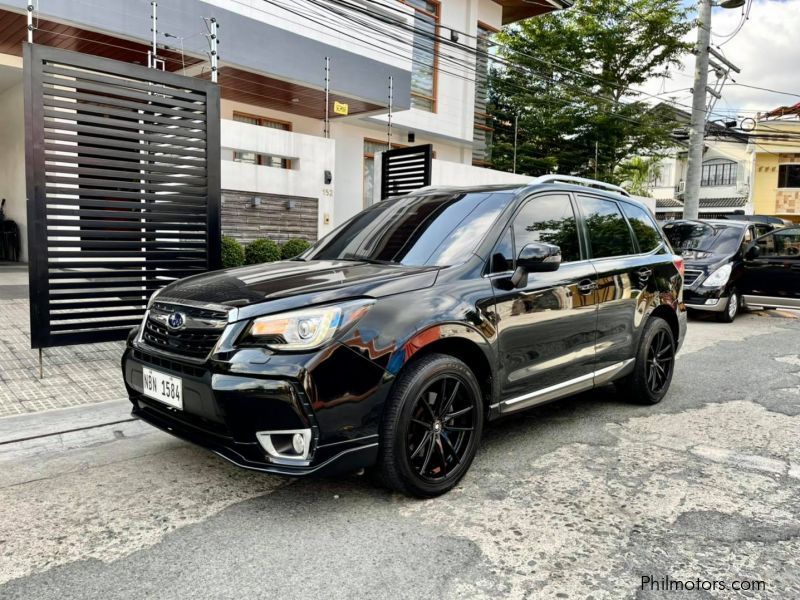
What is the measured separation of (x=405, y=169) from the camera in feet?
36.2

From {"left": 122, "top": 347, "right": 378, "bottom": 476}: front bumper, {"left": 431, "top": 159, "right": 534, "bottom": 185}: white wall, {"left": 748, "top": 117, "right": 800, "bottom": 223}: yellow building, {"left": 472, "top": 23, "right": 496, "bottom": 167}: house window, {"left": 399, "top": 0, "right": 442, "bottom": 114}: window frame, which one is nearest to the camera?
{"left": 122, "top": 347, "right": 378, "bottom": 476}: front bumper

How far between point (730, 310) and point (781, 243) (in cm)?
135

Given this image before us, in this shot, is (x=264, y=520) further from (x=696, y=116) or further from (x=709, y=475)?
(x=696, y=116)

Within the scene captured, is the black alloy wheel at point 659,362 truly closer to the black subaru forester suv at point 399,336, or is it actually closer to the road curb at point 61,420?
the black subaru forester suv at point 399,336

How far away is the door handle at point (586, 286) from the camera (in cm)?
423

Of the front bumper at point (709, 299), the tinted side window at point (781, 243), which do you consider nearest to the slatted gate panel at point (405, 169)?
the front bumper at point (709, 299)

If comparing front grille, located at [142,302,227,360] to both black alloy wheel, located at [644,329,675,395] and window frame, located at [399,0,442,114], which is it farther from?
window frame, located at [399,0,442,114]

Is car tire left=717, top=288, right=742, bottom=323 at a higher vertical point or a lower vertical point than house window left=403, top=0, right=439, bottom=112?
lower

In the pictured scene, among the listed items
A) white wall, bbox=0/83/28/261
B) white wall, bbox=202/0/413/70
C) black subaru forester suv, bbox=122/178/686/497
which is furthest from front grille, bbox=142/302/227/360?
white wall, bbox=0/83/28/261

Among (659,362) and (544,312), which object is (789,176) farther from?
(544,312)

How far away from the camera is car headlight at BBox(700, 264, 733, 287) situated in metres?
10.1

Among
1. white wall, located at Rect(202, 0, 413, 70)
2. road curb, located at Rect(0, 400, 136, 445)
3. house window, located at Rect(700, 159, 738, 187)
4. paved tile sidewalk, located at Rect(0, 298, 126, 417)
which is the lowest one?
road curb, located at Rect(0, 400, 136, 445)

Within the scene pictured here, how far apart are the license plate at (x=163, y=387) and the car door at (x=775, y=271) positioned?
9.87 metres

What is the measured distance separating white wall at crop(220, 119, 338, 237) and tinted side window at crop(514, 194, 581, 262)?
259 inches
